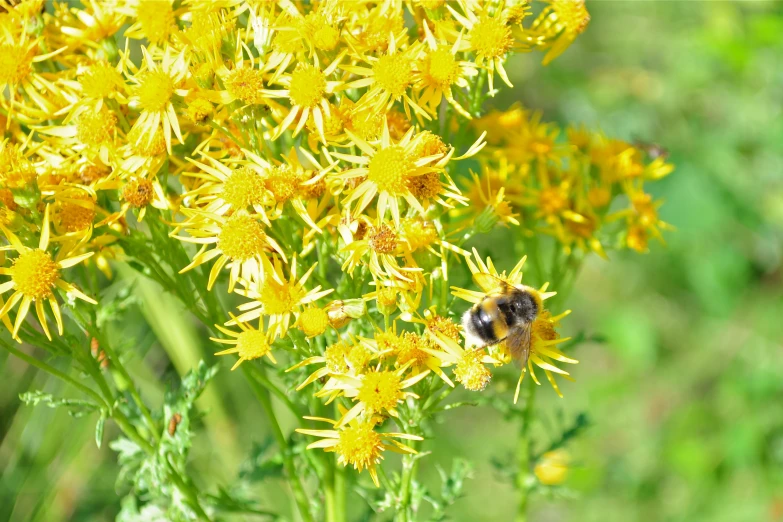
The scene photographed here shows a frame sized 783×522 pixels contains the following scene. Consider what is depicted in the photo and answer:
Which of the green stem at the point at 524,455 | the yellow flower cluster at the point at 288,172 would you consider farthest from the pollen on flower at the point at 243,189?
the green stem at the point at 524,455

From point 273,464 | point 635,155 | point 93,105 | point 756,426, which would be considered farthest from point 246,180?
point 756,426

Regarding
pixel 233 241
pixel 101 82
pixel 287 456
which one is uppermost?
pixel 101 82

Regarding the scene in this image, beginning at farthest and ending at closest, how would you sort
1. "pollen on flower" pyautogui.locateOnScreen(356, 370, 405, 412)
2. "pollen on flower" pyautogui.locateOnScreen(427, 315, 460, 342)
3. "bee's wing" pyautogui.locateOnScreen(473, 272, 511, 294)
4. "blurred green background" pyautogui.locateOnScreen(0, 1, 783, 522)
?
"blurred green background" pyautogui.locateOnScreen(0, 1, 783, 522)
"bee's wing" pyautogui.locateOnScreen(473, 272, 511, 294)
"pollen on flower" pyautogui.locateOnScreen(427, 315, 460, 342)
"pollen on flower" pyautogui.locateOnScreen(356, 370, 405, 412)

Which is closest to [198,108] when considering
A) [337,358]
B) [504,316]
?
[337,358]

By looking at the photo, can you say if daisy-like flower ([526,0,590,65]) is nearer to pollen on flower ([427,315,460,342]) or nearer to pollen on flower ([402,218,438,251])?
pollen on flower ([402,218,438,251])

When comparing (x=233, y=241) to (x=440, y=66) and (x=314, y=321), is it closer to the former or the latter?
(x=314, y=321)

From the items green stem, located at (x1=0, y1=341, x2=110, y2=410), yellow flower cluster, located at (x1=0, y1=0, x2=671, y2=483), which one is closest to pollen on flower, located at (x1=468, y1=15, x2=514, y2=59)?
yellow flower cluster, located at (x1=0, y1=0, x2=671, y2=483)

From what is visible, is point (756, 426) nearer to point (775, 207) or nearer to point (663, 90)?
point (775, 207)
